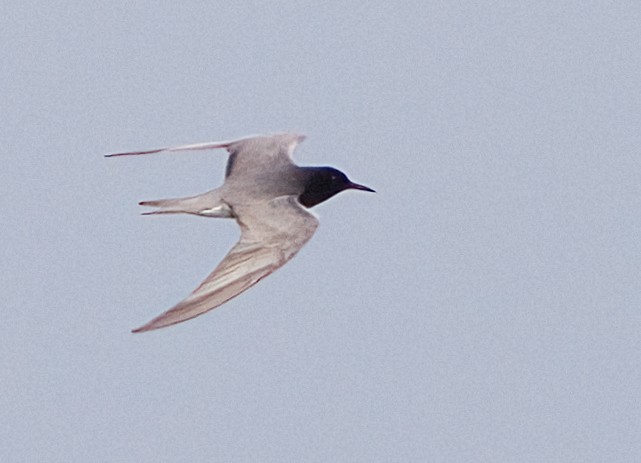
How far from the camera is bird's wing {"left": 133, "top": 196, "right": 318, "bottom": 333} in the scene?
7688 mm

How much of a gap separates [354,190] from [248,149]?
0.80 meters

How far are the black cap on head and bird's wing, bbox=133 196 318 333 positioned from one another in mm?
456

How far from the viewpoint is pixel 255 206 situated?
8.88 metres

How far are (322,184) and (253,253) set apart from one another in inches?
59.1

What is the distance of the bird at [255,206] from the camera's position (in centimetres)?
791

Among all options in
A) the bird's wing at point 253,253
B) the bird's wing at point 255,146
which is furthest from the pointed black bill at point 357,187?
the bird's wing at point 253,253

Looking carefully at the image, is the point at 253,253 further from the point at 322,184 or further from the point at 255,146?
the point at 255,146

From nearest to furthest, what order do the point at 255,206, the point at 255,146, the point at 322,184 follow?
the point at 255,206 < the point at 322,184 < the point at 255,146

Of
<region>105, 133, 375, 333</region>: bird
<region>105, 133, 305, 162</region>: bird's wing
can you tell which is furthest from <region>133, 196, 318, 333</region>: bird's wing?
<region>105, 133, 305, 162</region>: bird's wing

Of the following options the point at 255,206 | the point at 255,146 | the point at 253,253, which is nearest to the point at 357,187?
the point at 255,146

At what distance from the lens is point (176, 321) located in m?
7.49

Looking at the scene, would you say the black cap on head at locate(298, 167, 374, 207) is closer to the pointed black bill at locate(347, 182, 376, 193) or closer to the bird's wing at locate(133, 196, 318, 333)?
the pointed black bill at locate(347, 182, 376, 193)

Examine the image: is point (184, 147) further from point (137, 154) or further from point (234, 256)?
point (234, 256)

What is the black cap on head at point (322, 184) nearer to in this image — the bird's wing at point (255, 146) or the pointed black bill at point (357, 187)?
the pointed black bill at point (357, 187)
